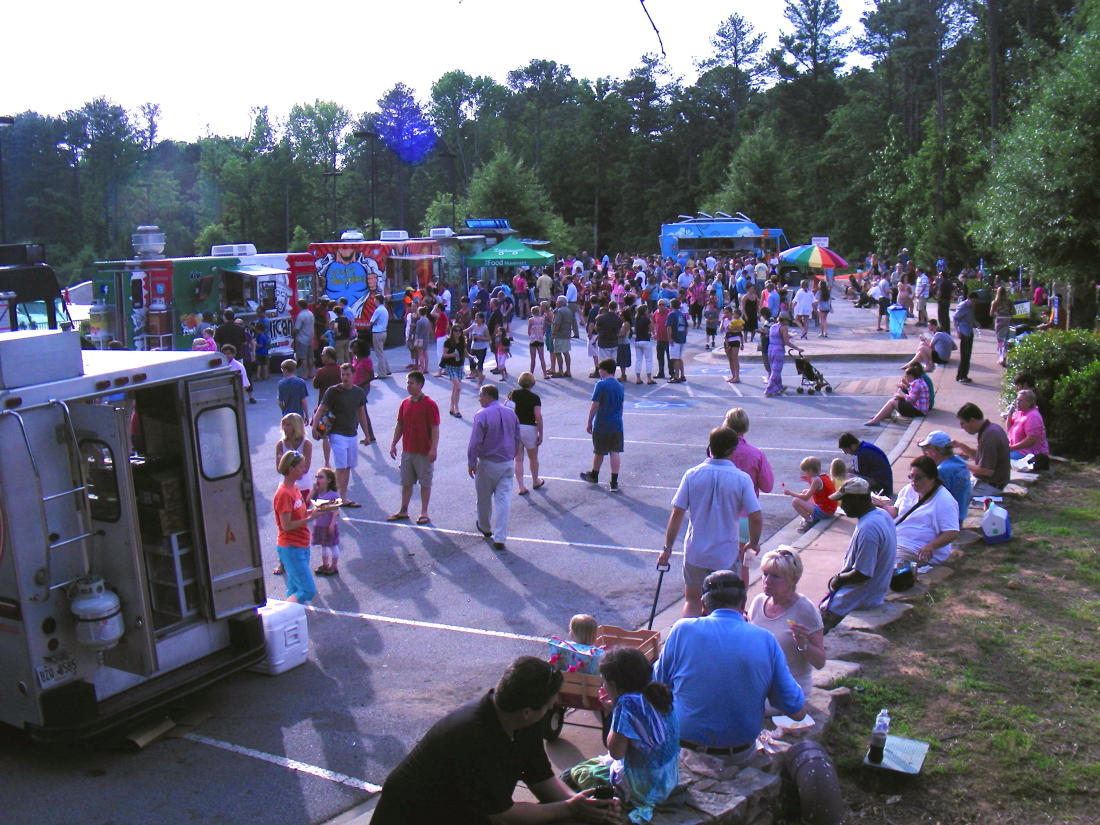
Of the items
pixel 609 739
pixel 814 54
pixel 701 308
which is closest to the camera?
pixel 609 739

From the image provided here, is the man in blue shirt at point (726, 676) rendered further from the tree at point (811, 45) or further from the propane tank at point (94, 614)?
the tree at point (811, 45)

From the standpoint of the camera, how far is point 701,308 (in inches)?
1324

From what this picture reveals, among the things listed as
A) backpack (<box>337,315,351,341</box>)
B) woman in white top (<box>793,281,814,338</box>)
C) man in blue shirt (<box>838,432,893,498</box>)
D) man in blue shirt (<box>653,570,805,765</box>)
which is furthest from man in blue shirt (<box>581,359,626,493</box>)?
woman in white top (<box>793,281,814,338</box>)

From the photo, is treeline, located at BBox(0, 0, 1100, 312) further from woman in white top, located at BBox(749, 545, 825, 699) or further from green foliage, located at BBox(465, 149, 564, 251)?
woman in white top, located at BBox(749, 545, 825, 699)

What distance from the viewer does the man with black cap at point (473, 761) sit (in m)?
4.10

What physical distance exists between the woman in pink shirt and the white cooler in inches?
379

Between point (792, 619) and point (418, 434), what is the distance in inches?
235

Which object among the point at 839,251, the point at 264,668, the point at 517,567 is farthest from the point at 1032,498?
the point at 839,251

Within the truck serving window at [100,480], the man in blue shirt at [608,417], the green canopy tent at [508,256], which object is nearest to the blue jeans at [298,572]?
the truck serving window at [100,480]

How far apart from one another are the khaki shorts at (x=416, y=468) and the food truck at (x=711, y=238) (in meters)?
40.3

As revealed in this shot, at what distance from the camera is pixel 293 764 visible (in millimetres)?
6438

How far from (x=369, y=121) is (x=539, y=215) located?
53.4 meters

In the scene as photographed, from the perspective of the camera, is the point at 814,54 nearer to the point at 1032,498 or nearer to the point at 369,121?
the point at 369,121

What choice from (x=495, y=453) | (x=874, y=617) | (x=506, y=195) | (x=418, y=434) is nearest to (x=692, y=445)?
(x=418, y=434)
